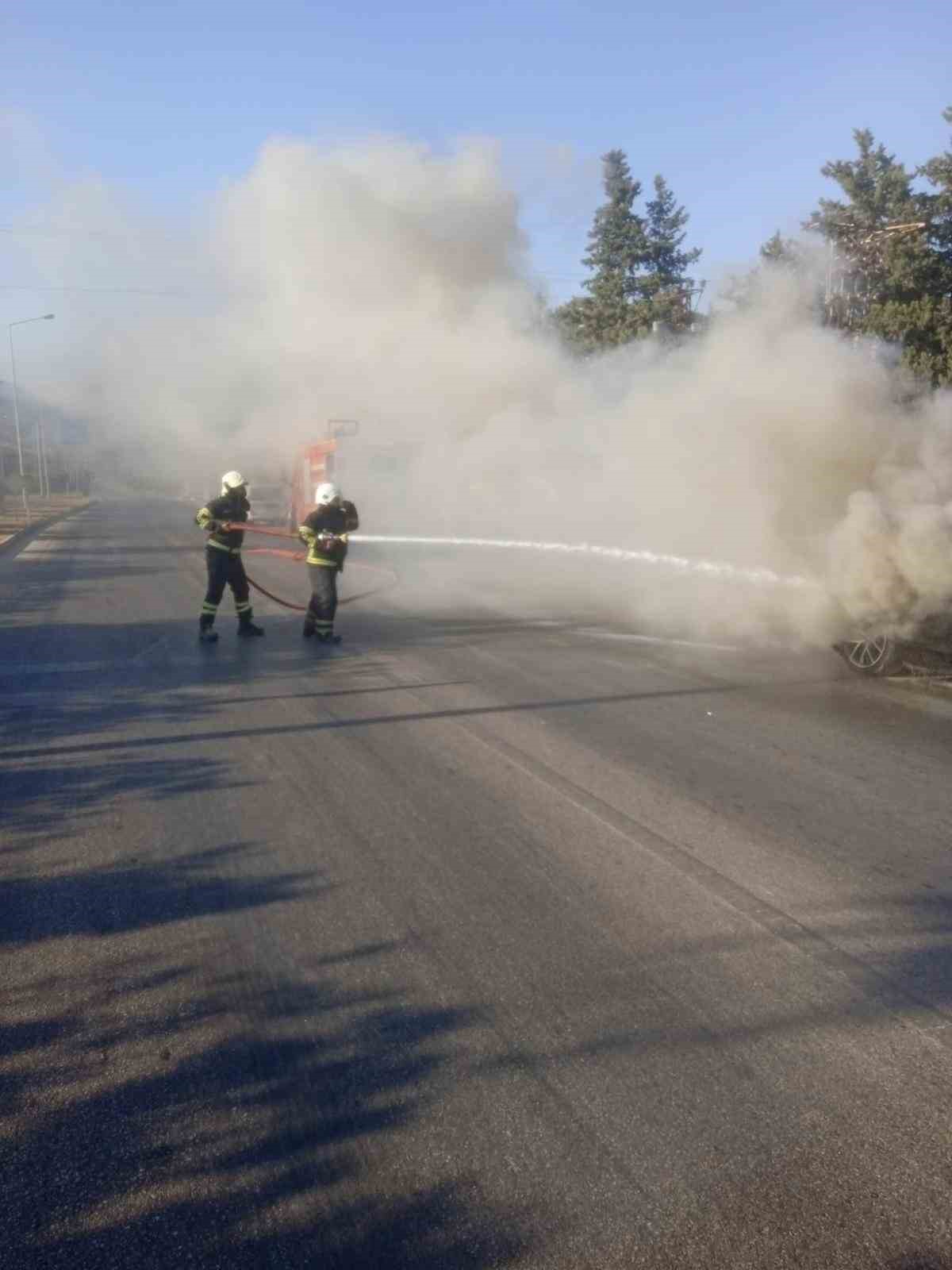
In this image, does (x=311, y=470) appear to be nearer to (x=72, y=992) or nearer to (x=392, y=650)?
(x=392, y=650)

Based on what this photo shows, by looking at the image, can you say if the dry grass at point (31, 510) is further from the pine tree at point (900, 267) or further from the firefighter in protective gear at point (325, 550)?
the pine tree at point (900, 267)

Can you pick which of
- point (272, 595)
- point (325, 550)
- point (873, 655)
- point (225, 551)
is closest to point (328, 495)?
point (325, 550)

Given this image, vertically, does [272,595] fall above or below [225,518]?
below

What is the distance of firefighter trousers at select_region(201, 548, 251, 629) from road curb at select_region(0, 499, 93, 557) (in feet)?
44.7

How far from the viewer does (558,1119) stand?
3.13 m

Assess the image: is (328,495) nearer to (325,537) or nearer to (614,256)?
(325,537)

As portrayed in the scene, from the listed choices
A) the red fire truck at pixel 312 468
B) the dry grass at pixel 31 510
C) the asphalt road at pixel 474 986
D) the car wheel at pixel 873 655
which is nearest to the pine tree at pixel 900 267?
the car wheel at pixel 873 655

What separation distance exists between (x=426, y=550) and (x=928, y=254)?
32.2 ft

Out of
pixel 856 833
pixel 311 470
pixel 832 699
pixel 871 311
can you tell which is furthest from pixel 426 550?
pixel 856 833

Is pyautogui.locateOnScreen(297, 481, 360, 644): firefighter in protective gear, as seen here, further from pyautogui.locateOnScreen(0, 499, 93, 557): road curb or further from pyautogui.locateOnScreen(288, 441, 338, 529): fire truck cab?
pyautogui.locateOnScreen(0, 499, 93, 557): road curb

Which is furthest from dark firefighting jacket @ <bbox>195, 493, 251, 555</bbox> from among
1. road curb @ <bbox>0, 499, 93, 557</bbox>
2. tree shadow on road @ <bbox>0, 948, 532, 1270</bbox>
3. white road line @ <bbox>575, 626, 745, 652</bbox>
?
road curb @ <bbox>0, 499, 93, 557</bbox>

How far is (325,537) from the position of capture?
11.2 meters

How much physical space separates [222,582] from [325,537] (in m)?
1.24

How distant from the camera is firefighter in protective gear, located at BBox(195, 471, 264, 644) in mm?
11320
